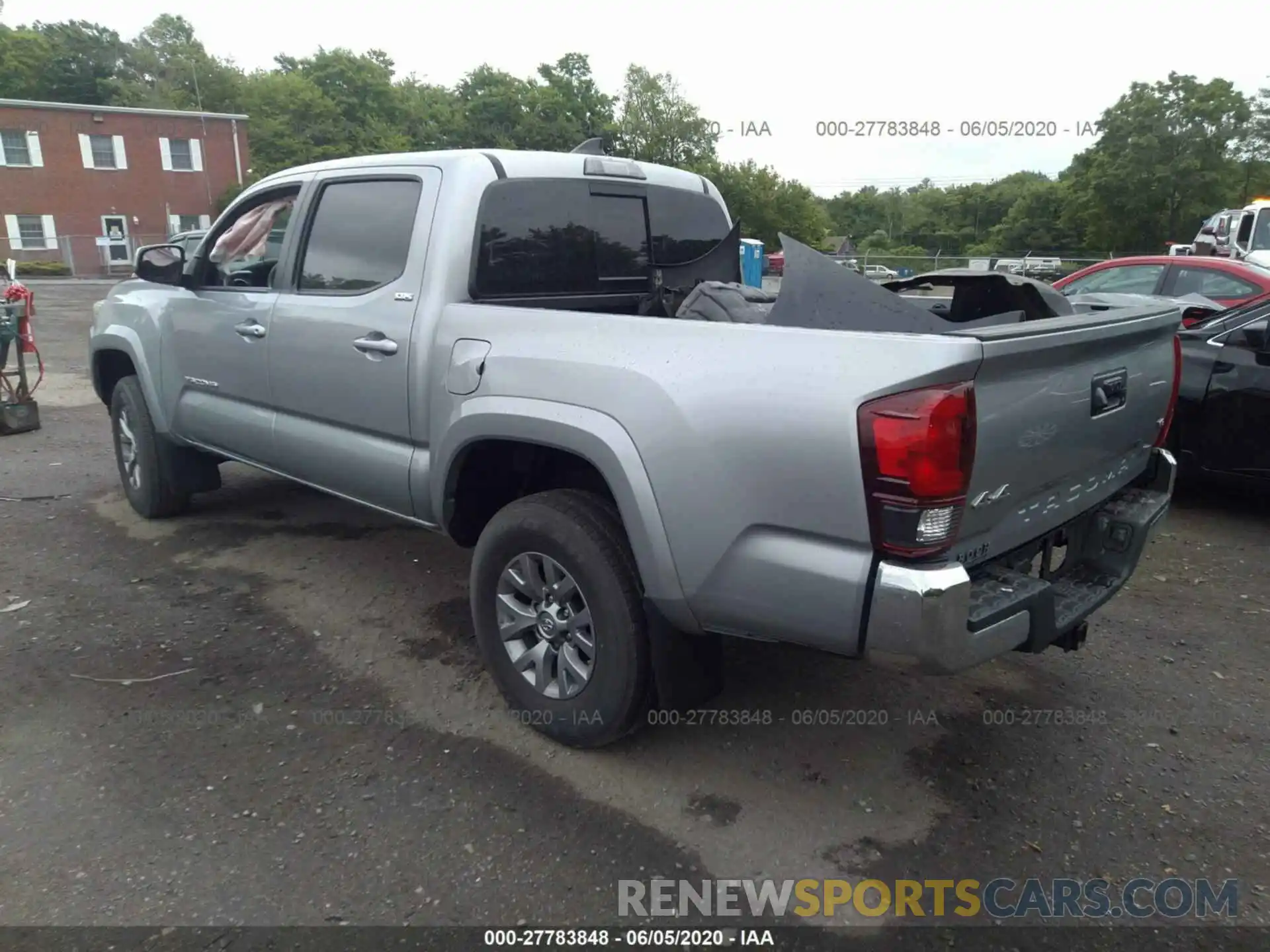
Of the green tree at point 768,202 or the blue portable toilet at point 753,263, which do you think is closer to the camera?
the blue portable toilet at point 753,263

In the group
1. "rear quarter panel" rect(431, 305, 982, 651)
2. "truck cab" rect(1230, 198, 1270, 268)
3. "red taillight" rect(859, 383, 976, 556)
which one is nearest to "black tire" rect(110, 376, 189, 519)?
"rear quarter panel" rect(431, 305, 982, 651)

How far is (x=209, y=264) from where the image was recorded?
4.61m

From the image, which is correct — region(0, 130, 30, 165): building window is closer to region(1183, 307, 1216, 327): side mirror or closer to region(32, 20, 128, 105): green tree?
region(32, 20, 128, 105): green tree

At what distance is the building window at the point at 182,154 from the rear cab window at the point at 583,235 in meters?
45.4

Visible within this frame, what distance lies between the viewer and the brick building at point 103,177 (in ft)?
128

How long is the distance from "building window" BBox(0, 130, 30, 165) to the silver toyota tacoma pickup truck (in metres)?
43.9

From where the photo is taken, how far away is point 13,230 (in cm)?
3916

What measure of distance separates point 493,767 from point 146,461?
3399 mm

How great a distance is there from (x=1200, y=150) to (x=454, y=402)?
4724 cm

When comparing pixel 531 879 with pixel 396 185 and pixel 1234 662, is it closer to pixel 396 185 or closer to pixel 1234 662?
pixel 396 185

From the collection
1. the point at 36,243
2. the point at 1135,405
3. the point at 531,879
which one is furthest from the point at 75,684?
the point at 36,243

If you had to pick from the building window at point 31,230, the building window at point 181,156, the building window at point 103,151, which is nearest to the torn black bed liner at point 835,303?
the building window at point 31,230

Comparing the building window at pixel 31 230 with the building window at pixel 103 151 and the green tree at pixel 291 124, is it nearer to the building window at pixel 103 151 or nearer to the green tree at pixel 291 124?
the building window at pixel 103 151

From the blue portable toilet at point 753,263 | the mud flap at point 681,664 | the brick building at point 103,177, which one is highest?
the brick building at point 103,177
